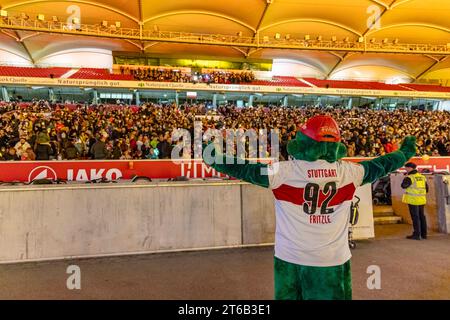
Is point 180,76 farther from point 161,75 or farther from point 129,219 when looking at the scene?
point 129,219

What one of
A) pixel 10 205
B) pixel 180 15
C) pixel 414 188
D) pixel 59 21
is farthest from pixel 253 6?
pixel 10 205

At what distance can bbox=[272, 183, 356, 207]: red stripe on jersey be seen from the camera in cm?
222

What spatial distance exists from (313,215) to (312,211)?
0.03 metres

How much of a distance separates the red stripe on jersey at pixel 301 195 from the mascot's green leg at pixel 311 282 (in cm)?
43

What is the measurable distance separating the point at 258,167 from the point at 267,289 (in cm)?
213

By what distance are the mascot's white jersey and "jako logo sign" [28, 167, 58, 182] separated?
23.8 ft

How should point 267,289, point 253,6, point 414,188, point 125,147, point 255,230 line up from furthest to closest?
point 253,6
point 125,147
point 414,188
point 255,230
point 267,289

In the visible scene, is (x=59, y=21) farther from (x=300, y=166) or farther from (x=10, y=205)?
(x=300, y=166)

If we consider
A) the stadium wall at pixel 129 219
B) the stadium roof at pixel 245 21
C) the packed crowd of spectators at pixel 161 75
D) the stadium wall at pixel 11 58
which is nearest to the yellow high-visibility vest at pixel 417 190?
the stadium wall at pixel 129 219

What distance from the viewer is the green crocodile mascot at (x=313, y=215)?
2180 mm

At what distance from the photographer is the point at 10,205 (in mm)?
5125

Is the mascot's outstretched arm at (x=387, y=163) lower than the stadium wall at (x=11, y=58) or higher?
lower

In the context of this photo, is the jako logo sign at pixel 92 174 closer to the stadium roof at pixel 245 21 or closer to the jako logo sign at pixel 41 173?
the jako logo sign at pixel 41 173
